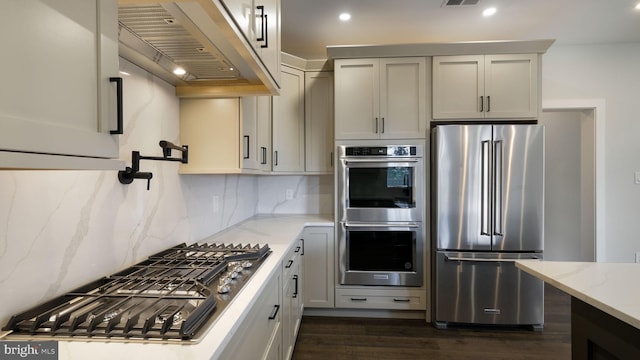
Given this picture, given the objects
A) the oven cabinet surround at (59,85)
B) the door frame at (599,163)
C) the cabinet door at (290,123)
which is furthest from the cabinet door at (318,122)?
the door frame at (599,163)

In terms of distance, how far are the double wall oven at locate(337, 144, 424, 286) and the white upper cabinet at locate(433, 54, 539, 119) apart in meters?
0.50

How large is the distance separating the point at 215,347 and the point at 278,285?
898 millimetres

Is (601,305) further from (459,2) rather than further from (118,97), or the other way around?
(459,2)

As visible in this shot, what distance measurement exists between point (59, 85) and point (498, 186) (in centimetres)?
269

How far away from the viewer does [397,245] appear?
2.61m

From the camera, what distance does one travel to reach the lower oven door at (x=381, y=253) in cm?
260

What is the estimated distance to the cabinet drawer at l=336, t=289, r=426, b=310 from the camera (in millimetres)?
2645

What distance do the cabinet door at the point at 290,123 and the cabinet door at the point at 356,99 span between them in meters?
0.44

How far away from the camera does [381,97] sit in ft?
8.71

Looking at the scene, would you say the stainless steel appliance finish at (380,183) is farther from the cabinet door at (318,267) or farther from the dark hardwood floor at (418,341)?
the dark hardwood floor at (418,341)

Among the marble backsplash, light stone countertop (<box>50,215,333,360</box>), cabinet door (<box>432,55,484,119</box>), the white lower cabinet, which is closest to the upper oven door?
cabinet door (<box>432,55,484,119</box>)

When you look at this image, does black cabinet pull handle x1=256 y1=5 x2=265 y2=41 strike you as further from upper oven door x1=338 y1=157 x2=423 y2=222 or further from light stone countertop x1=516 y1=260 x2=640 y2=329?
light stone countertop x1=516 y1=260 x2=640 y2=329

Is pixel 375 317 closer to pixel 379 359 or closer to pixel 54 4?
pixel 379 359

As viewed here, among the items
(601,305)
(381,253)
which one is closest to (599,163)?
(381,253)
